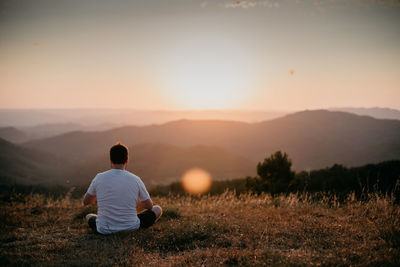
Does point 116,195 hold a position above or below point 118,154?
below

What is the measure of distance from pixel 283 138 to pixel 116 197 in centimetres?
16325

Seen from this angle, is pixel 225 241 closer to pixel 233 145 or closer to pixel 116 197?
pixel 116 197

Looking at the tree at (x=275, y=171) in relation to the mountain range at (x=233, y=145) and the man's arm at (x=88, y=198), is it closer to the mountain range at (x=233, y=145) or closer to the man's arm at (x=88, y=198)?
the man's arm at (x=88, y=198)

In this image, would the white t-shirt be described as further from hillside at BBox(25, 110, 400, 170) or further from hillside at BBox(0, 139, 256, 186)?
hillside at BBox(25, 110, 400, 170)

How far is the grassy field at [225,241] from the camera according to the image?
10.4ft

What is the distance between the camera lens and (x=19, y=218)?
560cm

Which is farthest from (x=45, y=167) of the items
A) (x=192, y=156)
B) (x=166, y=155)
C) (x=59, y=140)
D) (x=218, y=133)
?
(x=218, y=133)

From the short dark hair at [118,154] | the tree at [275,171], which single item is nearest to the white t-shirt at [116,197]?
the short dark hair at [118,154]

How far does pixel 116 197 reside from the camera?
402 cm

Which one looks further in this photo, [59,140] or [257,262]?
[59,140]

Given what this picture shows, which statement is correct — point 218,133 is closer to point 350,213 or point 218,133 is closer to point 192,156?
point 192,156

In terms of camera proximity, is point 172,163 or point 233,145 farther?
point 233,145

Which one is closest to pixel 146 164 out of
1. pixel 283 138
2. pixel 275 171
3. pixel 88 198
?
pixel 275 171

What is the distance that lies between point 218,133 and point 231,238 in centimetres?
17717
